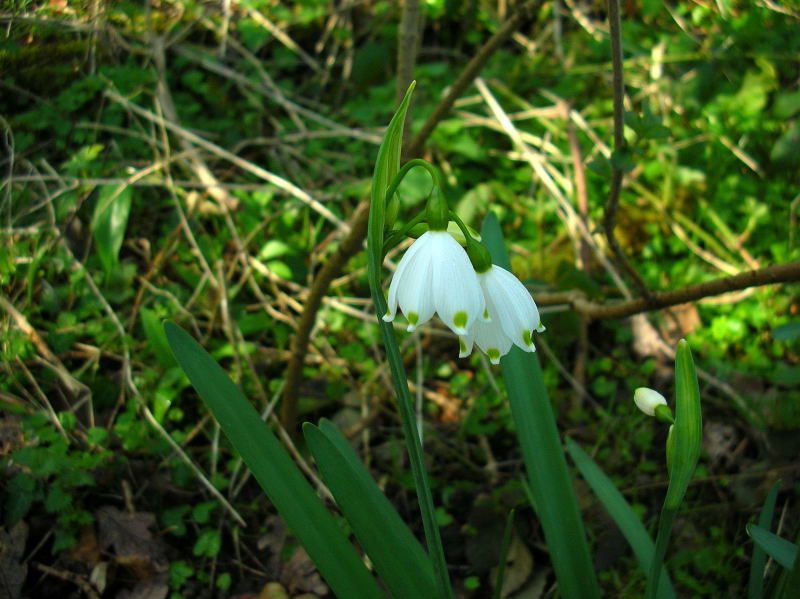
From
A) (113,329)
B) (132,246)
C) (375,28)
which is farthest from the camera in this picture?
(375,28)

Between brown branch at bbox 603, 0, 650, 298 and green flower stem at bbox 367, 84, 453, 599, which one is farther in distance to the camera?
brown branch at bbox 603, 0, 650, 298

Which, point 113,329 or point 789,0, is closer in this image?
point 113,329

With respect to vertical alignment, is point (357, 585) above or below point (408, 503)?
above

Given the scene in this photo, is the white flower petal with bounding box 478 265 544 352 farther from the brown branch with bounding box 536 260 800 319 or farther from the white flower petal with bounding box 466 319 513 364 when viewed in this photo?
the brown branch with bounding box 536 260 800 319

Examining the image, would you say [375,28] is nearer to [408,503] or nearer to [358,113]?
[358,113]

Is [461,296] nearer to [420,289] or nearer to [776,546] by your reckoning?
[420,289]

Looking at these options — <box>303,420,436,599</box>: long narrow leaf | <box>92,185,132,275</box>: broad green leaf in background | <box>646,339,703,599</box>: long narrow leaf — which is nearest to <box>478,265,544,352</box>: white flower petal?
<box>646,339,703,599</box>: long narrow leaf

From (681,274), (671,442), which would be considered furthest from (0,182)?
(681,274)
